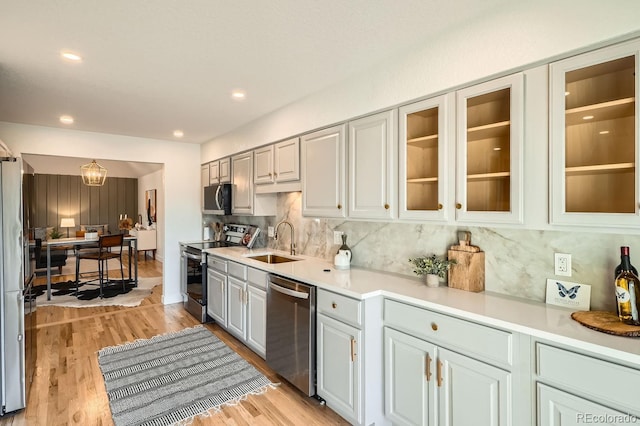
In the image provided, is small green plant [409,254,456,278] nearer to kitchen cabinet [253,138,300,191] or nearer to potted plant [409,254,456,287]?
potted plant [409,254,456,287]

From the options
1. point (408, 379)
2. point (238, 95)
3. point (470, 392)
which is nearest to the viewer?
point (470, 392)

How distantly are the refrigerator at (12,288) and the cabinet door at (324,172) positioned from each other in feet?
6.97

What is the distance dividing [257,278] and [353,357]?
130 centimetres

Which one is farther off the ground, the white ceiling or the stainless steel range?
the white ceiling

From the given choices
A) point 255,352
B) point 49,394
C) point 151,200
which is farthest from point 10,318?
point 151,200

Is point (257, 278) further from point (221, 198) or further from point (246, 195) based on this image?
point (221, 198)

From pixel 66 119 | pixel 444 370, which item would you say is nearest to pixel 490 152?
pixel 444 370

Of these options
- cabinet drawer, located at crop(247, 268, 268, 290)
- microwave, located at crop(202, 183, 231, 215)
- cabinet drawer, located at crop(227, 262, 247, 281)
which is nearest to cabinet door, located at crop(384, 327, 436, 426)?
cabinet drawer, located at crop(247, 268, 268, 290)

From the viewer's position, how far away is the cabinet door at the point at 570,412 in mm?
1228

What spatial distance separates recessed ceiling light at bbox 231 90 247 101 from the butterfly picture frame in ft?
8.82

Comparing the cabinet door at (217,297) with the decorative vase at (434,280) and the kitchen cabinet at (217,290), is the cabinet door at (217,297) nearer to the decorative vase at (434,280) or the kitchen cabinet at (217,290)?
the kitchen cabinet at (217,290)

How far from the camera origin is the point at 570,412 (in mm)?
1326

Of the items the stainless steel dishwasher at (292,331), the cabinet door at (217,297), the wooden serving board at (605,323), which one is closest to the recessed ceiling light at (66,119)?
the cabinet door at (217,297)

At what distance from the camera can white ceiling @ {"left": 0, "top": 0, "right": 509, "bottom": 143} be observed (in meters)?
1.71
